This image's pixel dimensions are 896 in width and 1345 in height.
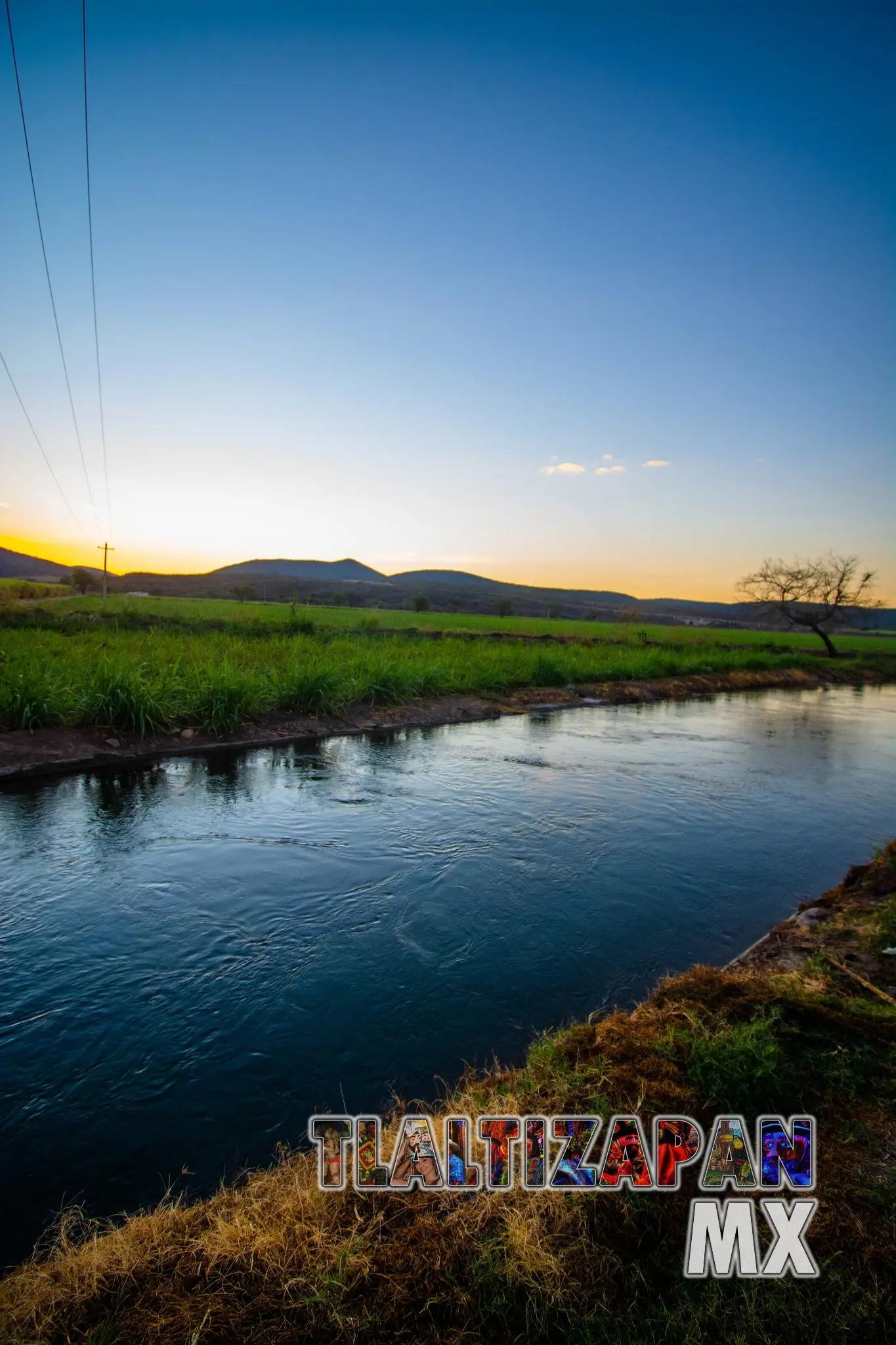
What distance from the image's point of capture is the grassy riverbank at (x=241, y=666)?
9.59 metres

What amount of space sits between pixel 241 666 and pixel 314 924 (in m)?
9.03

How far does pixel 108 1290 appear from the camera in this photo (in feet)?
5.78

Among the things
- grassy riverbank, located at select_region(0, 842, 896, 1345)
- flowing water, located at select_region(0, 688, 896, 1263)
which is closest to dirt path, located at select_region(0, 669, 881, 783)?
flowing water, located at select_region(0, 688, 896, 1263)

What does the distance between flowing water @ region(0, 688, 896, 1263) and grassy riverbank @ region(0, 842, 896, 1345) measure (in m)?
0.62

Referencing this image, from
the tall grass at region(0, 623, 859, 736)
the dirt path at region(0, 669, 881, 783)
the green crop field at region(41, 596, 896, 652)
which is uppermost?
the green crop field at region(41, 596, 896, 652)

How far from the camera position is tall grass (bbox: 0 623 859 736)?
9.50m

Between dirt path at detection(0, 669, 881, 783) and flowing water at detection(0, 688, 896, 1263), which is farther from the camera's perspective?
dirt path at detection(0, 669, 881, 783)

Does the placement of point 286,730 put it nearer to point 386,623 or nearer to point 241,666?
point 241,666

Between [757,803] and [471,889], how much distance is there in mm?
5004

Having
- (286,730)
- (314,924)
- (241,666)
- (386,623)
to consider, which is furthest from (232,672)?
(386,623)

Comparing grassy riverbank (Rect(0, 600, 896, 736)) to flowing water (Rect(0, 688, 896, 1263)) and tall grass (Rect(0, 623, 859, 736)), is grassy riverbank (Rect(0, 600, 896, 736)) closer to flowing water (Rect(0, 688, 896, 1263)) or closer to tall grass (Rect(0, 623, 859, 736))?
tall grass (Rect(0, 623, 859, 736))

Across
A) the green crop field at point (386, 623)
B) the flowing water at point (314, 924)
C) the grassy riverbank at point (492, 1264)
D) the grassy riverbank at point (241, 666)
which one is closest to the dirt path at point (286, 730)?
the grassy riverbank at point (241, 666)

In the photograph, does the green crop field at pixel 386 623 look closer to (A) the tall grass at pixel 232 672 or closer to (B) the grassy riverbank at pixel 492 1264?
(A) the tall grass at pixel 232 672

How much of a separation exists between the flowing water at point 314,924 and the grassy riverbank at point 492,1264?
2.03 ft
